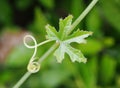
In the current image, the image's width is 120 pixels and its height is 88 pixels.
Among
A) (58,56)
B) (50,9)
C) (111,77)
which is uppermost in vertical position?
(50,9)

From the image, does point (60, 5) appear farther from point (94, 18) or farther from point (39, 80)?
point (39, 80)

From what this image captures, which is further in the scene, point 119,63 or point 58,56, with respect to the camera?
point 119,63

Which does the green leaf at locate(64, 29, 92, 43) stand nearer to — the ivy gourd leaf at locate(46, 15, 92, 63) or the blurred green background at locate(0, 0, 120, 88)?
the ivy gourd leaf at locate(46, 15, 92, 63)

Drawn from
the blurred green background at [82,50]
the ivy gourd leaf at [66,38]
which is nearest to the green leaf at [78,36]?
the ivy gourd leaf at [66,38]

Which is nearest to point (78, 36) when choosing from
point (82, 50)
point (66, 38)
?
point (66, 38)

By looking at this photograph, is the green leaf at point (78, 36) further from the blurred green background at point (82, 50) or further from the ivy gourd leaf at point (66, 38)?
the blurred green background at point (82, 50)

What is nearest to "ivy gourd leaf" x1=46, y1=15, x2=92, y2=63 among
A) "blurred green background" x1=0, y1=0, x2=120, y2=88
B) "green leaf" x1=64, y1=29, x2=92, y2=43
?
"green leaf" x1=64, y1=29, x2=92, y2=43

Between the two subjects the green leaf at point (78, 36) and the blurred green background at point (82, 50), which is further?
the blurred green background at point (82, 50)

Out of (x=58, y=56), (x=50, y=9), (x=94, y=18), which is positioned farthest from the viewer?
(x=50, y=9)

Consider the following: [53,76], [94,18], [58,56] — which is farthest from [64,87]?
[58,56]
